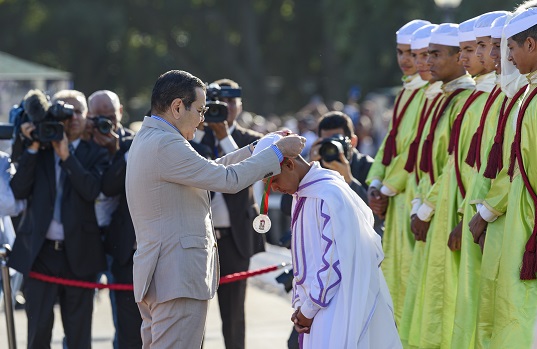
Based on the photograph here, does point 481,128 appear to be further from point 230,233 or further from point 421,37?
point 230,233

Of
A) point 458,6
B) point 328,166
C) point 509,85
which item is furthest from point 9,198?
point 458,6

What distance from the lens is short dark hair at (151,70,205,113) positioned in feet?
19.8

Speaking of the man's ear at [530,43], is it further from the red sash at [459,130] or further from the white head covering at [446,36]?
the white head covering at [446,36]

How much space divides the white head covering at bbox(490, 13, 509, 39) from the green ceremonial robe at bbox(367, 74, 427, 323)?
1518 mm

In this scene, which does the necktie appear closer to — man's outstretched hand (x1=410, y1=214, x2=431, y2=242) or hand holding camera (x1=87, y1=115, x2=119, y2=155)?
hand holding camera (x1=87, y1=115, x2=119, y2=155)

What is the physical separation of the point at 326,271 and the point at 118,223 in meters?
3.02

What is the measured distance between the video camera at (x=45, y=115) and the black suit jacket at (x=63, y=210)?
0.20 metres

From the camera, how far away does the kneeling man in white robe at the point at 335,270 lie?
18.5ft

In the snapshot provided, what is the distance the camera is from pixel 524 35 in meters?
6.34

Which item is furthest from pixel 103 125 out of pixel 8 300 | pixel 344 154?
pixel 344 154

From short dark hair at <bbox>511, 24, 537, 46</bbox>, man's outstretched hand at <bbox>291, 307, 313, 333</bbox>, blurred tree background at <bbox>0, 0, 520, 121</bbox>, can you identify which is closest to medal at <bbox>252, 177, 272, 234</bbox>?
man's outstretched hand at <bbox>291, 307, 313, 333</bbox>

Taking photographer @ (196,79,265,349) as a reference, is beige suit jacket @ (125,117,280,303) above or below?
above

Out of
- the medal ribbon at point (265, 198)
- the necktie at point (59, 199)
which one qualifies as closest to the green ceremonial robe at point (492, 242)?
the medal ribbon at point (265, 198)

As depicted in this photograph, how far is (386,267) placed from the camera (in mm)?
8641
